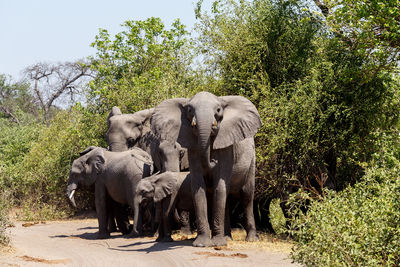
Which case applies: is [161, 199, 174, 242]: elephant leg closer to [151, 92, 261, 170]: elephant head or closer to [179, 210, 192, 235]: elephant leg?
[179, 210, 192, 235]: elephant leg

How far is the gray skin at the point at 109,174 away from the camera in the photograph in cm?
1286

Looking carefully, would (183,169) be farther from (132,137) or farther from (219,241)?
(219,241)

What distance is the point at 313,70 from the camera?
565 inches

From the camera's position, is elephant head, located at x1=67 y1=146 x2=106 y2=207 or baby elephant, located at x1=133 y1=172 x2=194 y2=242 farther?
elephant head, located at x1=67 y1=146 x2=106 y2=207

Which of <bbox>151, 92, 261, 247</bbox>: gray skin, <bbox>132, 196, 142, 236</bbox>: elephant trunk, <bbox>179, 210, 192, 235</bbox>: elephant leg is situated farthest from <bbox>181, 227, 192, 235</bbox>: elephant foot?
<bbox>151, 92, 261, 247</bbox>: gray skin

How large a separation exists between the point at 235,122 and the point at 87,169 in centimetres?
418

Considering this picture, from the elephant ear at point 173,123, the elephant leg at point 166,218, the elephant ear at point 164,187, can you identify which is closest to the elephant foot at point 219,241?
the elephant leg at point 166,218

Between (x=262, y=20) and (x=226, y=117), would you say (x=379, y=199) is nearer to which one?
(x=226, y=117)

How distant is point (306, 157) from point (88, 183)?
4.71 metres

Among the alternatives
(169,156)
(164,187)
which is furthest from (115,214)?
(164,187)

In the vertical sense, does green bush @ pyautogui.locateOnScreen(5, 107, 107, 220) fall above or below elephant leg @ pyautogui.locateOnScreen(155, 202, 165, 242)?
above

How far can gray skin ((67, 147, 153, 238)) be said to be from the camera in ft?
42.2

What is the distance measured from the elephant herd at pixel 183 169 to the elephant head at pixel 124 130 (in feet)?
0.08

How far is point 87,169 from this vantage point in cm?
1333
